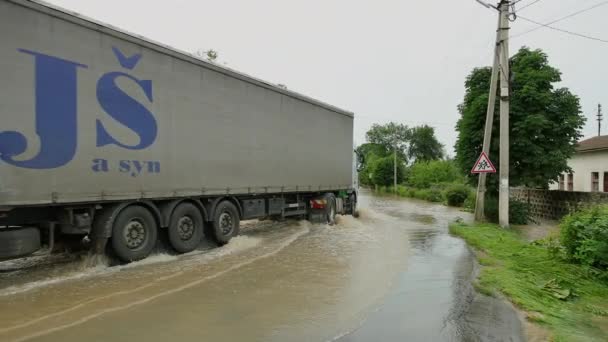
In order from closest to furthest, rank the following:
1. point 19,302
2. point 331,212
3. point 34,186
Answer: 1. point 19,302
2. point 34,186
3. point 331,212

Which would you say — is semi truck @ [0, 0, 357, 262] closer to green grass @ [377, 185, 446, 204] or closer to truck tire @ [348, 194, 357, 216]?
truck tire @ [348, 194, 357, 216]

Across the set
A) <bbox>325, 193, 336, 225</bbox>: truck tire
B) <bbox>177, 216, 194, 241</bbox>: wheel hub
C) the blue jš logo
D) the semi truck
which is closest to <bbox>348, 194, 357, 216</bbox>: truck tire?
<bbox>325, 193, 336, 225</bbox>: truck tire

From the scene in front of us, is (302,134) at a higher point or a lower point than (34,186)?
higher

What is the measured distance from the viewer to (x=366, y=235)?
1301cm

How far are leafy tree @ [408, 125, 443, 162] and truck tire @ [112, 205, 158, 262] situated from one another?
8006 centimetres

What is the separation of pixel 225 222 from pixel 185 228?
139cm

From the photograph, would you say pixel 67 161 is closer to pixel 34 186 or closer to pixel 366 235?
pixel 34 186

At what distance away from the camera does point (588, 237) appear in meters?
7.85

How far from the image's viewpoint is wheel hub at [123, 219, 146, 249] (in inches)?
312

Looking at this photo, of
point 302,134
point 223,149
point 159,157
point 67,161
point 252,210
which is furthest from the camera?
point 302,134

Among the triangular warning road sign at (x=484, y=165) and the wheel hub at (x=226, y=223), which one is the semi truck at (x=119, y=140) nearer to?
the wheel hub at (x=226, y=223)

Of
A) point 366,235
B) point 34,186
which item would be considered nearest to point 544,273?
point 366,235

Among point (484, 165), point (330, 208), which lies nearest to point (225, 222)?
point (330, 208)

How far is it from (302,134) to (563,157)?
406 inches
